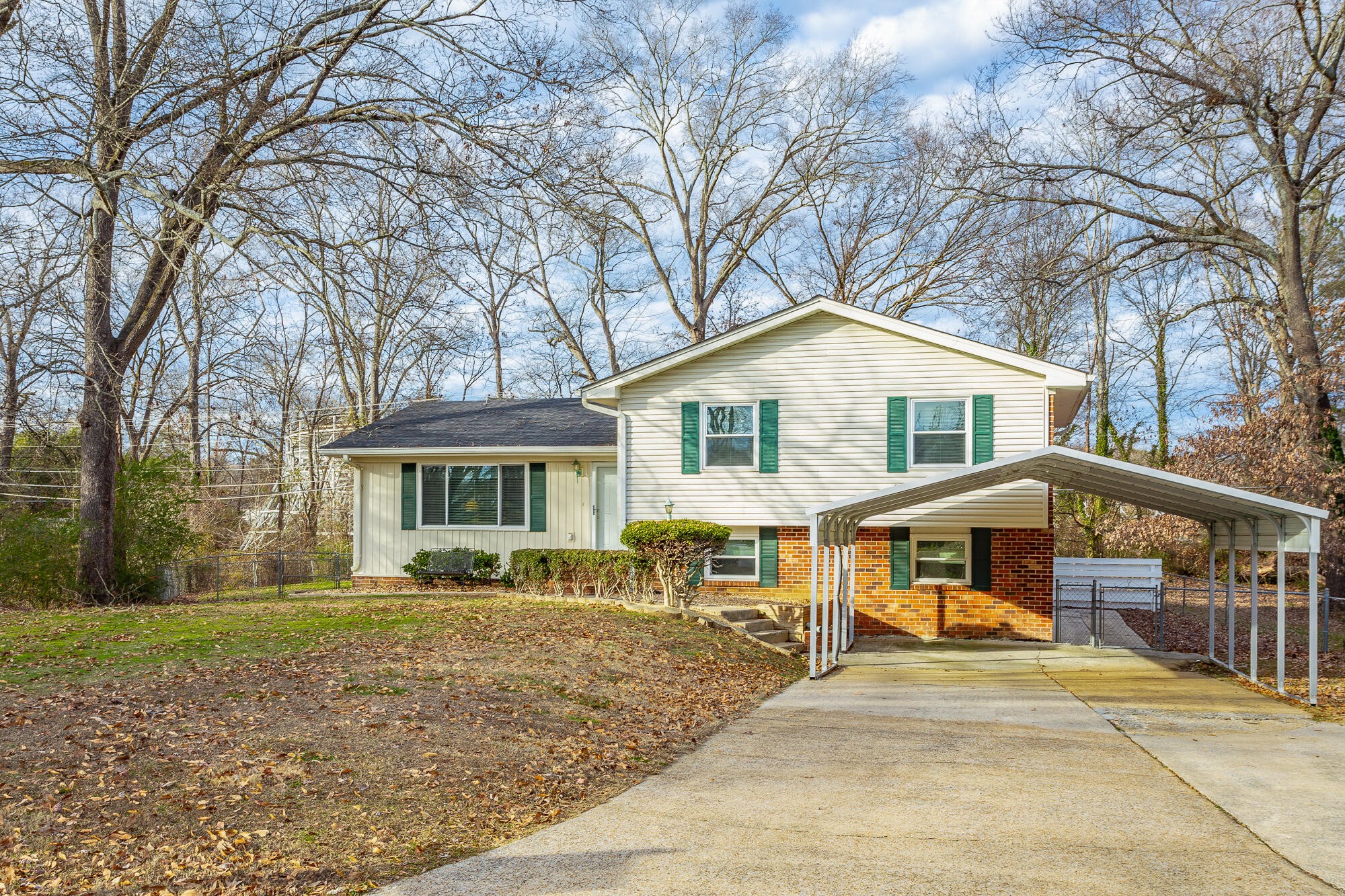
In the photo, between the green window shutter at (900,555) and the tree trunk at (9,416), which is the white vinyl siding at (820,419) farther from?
→ the tree trunk at (9,416)

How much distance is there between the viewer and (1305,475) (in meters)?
15.9

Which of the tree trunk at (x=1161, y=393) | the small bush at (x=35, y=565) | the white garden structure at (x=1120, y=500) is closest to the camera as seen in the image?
the white garden structure at (x=1120, y=500)

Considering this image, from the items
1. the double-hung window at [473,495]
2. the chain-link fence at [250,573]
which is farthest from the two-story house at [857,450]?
the chain-link fence at [250,573]

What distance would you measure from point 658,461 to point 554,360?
21.0 metres

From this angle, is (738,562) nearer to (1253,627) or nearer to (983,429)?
(983,429)

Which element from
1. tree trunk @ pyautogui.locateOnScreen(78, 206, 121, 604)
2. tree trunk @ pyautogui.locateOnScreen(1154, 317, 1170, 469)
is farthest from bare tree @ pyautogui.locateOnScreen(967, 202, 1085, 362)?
tree trunk @ pyautogui.locateOnScreen(78, 206, 121, 604)

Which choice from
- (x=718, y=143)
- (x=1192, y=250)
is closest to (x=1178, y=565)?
(x=1192, y=250)

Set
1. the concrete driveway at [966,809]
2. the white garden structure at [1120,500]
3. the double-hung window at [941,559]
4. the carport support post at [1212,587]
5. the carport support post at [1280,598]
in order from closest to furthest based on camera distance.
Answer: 1. the concrete driveway at [966,809]
2. the white garden structure at [1120,500]
3. the carport support post at [1280,598]
4. the carport support post at [1212,587]
5. the double-hung window at [941,559]

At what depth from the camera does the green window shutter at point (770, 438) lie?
658 inches

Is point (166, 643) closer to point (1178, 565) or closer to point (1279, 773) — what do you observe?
point (1279, 773)

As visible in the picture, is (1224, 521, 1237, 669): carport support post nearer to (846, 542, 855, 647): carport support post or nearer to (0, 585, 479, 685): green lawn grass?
Answer: (846, 542, 855, 647): carport support post

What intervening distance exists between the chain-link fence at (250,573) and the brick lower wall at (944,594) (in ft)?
30.6

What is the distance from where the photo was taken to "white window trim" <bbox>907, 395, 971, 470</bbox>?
16.0 meters

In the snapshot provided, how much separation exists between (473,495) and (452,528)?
0.78 m
